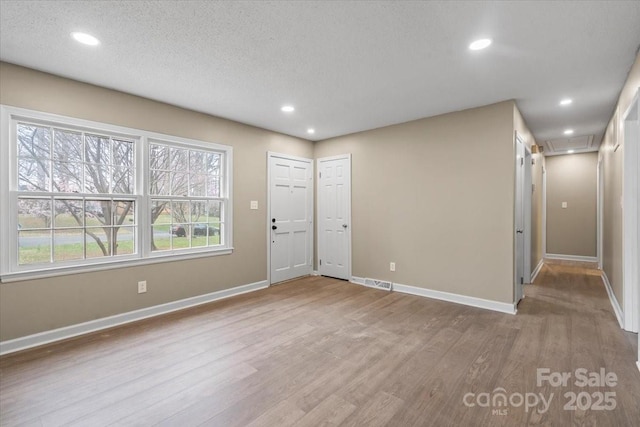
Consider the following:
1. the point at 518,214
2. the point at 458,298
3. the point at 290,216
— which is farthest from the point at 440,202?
the point at 290,216

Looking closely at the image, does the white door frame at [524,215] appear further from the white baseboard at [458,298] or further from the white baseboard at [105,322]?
the white baseboard at [105,322]

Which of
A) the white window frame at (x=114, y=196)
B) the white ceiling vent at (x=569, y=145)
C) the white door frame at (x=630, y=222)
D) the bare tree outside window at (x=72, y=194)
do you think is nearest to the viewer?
the white window frame at (x=114, y=196)

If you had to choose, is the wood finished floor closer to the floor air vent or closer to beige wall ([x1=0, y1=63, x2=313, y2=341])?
beige wall ([x1=0, y1=63, x2=313, y2=341])

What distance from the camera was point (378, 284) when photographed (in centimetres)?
468

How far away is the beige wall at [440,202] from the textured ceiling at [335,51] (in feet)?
1.48

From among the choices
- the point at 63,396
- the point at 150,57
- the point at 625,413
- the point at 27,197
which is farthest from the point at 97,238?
the point at 625,413

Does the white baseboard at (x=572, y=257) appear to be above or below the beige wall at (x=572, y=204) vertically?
below

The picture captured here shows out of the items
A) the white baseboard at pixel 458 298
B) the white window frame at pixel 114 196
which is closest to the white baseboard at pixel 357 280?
the white baseboard at pixel 458 298

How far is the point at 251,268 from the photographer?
455 cm

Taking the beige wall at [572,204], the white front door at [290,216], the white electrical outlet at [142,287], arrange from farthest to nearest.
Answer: the beige wall at [572,204], the white front door at [290,216], the white electrical outlet at [142,287]

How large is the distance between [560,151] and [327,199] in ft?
18.0

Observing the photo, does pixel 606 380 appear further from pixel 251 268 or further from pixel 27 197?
pixel 27 197

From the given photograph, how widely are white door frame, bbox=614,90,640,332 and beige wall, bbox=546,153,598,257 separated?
4.79 m

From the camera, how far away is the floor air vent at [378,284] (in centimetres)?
457
